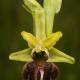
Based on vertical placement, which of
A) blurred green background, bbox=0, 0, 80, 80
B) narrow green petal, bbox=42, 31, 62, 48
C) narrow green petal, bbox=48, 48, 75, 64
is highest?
narrow green petal, bbox=42, 31, 62, 48

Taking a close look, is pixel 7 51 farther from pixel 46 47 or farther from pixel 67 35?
pixel 46 47

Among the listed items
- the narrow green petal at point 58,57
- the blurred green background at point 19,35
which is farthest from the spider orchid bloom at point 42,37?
the blurred green background at point 19,35

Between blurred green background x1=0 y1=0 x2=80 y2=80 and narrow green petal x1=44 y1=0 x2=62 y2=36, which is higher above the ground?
narrow green petal x1=44 y1=0 x2=62 y2=36

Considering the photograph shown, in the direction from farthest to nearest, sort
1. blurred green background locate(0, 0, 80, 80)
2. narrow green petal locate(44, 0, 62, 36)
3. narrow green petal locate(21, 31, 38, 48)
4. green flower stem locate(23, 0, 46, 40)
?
blurred green background locate(0, 0, 80, 80) < narrow green petal locate(44, 0, 62, 36) < green flower stem locate(23, 0, 46, 40) < narrow green petal locate(21, 31, 38, 48)

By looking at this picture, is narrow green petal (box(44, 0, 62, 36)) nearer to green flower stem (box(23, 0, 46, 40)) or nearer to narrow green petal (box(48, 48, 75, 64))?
green flower stem (box(23, 0, 46, 40))

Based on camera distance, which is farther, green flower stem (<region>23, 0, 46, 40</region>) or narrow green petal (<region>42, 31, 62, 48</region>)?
green flower stem (<region>23, 0, 46, 40</region>)

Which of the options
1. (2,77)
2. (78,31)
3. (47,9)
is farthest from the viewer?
(78,31)

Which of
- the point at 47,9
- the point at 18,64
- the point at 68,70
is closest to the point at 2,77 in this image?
the point at 18,64

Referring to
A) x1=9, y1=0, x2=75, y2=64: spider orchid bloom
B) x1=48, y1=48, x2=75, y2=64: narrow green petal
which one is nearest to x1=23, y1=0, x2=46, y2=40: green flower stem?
x1=9, y1=0, x2=75, y2=64: spider orchid bloom
